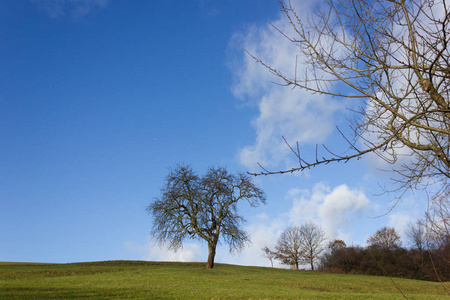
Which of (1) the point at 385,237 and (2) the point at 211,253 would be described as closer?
(2) the point at 211,253

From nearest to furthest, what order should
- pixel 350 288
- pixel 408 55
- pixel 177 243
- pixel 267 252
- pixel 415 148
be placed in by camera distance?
pixel 408 55 → pixel 415 148 → pixel 350 288 → pixel 177 243 → pixel 267 252

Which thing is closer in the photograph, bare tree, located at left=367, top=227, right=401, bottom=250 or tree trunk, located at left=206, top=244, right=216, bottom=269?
tree trunk, located at left=206, top=244, right=216, bottom=269

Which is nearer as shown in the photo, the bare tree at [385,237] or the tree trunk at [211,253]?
the tree trunk at [211,253]

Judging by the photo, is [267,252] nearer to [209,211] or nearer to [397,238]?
[397,238]

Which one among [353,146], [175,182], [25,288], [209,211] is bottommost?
[25,288]

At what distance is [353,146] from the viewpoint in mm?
3775

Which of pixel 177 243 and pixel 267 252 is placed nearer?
pixel 177 243

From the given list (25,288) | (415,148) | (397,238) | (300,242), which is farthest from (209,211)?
(397,238)

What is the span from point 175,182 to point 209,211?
13.6 feet

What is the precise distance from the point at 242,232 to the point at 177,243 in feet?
18.9

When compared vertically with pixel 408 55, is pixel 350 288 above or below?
below

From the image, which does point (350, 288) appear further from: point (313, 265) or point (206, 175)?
point (313, 265)

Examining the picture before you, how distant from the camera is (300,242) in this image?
193ft

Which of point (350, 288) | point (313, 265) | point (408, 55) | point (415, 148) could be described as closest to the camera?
point (408, 55)
